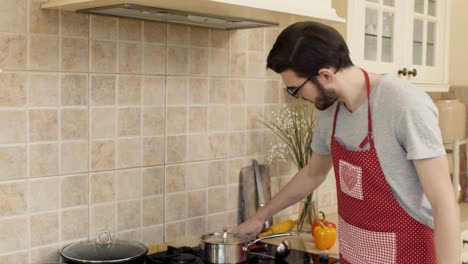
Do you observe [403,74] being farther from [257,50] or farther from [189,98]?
[189,98]

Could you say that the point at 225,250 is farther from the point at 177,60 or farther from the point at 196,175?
the point at 177,60

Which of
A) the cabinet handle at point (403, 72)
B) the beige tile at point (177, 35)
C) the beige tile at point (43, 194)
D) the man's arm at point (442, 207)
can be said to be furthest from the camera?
the cabinet handle at point (403, 72)

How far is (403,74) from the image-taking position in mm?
2877

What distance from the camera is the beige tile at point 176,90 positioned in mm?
2285

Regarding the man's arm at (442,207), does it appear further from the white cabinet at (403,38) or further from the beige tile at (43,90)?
the beige tile at (43,90)

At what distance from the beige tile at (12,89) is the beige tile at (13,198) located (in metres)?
0.23

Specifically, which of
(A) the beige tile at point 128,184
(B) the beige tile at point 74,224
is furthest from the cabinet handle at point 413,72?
(B) the beige tile at point 74,224

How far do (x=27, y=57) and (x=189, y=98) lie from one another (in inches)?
24.9

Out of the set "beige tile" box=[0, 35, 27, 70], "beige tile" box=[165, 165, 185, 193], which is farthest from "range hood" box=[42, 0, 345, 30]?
"beige tile" box=[165, 165, 185, 193]

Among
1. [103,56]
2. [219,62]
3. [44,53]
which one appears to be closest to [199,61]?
[219,62]

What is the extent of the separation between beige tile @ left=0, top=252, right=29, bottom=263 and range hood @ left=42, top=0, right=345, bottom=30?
702mm

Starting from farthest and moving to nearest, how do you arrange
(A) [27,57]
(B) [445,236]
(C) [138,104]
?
(C) [138,104] → (A) [27,57] → (B) [445,236]

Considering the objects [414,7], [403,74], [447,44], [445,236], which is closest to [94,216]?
[445,236]

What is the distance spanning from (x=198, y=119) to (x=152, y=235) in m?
0.43
